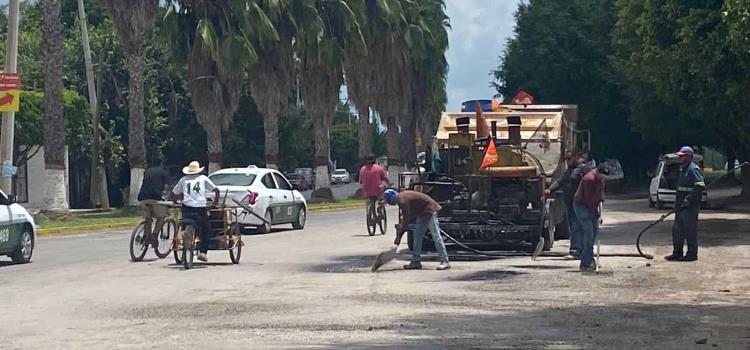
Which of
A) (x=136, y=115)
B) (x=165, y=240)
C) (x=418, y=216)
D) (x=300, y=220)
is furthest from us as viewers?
(x=136, y=115)

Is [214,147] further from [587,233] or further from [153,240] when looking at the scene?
[587,233]

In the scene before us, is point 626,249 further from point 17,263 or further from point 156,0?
point 156,0

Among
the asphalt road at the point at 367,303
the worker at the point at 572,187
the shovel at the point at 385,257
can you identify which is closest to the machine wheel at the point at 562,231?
the asphalt road at the point at 367,303

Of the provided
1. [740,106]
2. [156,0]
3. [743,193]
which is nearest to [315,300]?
[740,106]

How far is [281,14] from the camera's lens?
47438 millimetres

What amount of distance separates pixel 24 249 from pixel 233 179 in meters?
8.09

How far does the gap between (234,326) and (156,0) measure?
28581 millimetres

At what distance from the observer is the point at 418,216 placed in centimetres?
1933

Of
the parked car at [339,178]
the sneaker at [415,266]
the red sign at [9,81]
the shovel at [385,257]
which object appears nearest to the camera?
the shovel at [385,257]

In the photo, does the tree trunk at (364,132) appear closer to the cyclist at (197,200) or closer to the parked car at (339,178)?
the cyclist at (197,200)

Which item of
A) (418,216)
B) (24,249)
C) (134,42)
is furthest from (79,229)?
(418,216)

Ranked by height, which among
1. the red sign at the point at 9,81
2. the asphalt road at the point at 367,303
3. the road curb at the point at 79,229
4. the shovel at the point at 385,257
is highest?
the red sign at the point at 9,81

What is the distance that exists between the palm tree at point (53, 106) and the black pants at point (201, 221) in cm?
1634

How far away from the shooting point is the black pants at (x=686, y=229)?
20469 millimetres
